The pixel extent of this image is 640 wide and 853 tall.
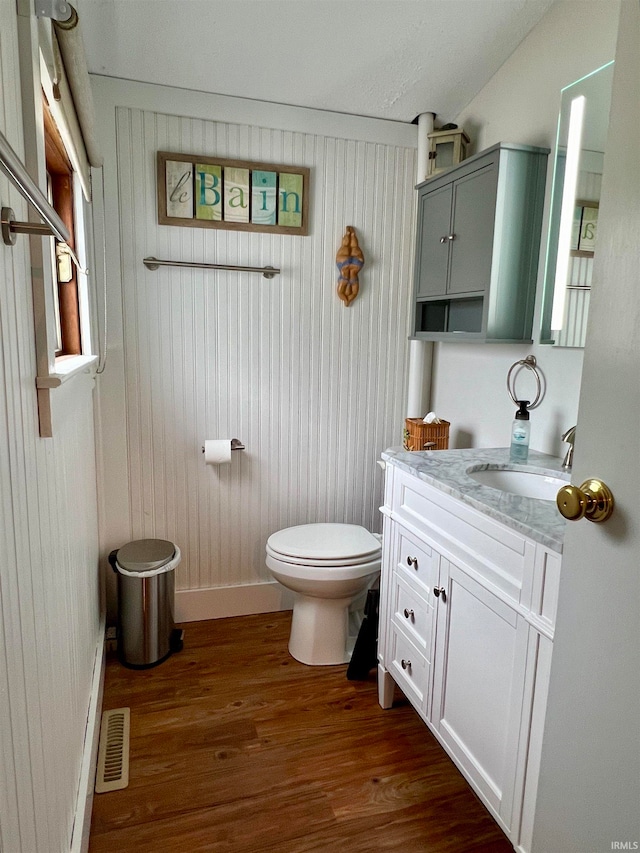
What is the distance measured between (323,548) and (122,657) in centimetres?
90

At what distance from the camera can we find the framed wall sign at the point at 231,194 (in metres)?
2.23

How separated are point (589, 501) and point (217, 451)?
67.4 inches

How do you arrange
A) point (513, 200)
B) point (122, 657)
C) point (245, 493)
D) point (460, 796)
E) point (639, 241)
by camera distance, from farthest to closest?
point (245, 493) → point (122, 657) → point (513, 200) → point (460, 796) → point (639, 241)

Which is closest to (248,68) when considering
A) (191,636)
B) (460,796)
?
(191,636)

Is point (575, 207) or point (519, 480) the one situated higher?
point (575, 207)

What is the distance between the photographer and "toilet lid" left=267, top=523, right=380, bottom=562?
2098 millimetres

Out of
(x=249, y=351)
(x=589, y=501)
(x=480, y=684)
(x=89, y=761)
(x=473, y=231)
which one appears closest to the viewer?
(x=589, y=501)

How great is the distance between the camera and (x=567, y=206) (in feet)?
5.90

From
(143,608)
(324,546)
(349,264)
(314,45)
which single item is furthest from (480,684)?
(314,45)

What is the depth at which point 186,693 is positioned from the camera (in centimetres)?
203

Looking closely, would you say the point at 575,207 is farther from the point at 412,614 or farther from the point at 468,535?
the point at 412,614

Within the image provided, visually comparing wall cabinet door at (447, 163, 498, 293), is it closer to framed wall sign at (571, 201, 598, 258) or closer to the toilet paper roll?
framed wall sign at (571, 201, 598, 258)

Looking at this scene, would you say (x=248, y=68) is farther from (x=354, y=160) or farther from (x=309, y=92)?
(x=354, y=160)

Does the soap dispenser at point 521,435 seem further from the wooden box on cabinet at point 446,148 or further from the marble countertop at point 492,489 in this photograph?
the wooden box on cabinet at point 446,148
